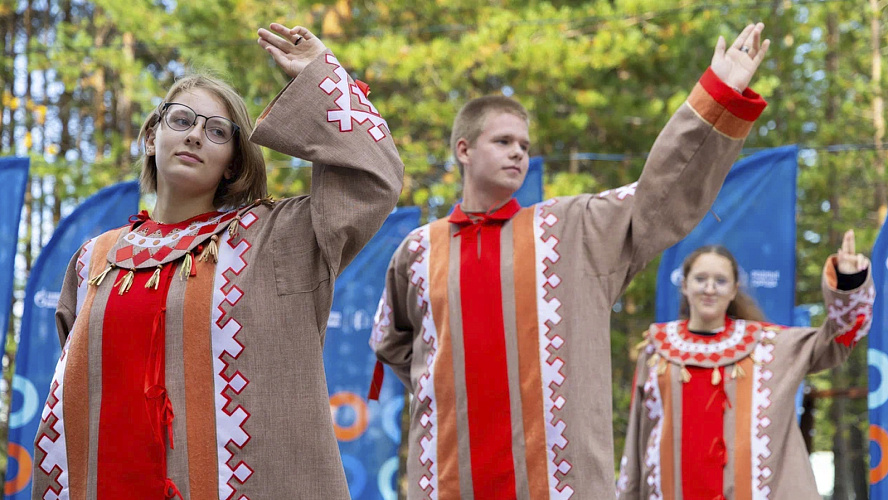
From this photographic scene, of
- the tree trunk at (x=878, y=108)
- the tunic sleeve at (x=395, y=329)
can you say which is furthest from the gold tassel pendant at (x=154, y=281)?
the tree trunk at (x=878, y=108)

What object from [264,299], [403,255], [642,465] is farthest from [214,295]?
[642,465]

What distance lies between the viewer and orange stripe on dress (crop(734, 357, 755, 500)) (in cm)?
411

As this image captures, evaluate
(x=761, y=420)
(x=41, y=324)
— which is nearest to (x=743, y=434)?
(x=761, y=420)

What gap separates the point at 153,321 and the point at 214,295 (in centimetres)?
14

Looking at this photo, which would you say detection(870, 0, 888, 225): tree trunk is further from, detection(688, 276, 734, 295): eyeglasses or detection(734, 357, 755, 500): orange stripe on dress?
detection(734, 357, 755, 500): orange stripe on dress

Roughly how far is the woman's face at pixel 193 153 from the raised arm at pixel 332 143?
0.17 metres

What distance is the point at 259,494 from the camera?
80.7 inches

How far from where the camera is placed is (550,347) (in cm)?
319

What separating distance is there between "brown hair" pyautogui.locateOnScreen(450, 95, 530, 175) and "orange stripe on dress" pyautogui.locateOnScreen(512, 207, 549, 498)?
0.47m

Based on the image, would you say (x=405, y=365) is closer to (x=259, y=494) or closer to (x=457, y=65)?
(x=259, y=494)

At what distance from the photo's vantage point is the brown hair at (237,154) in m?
2.35

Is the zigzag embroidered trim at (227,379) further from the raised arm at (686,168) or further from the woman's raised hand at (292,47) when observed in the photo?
the raised arm at (686,168)

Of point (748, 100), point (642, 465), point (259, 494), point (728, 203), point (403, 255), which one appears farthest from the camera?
point (728, 203)

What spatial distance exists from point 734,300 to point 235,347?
3317 millimetres
